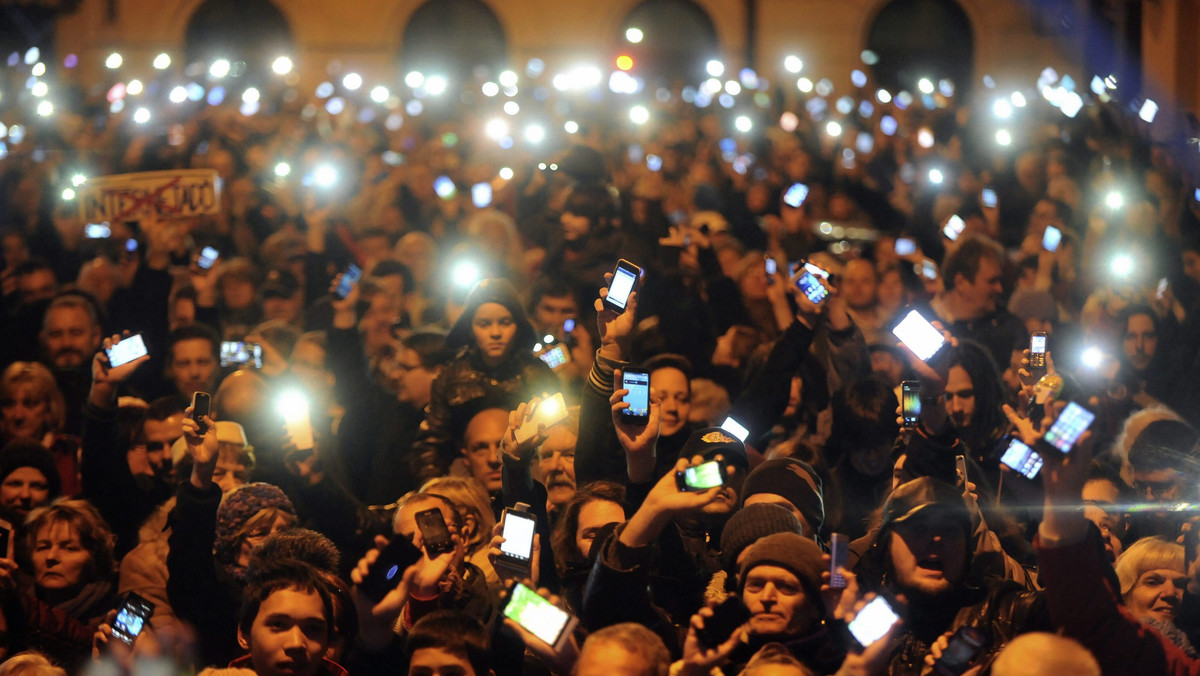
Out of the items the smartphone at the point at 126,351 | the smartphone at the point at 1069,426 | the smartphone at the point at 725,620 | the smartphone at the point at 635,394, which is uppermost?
the smartphone at the point at 1069,426

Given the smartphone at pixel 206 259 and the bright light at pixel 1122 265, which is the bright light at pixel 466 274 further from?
the bright light at pixel 1122 265

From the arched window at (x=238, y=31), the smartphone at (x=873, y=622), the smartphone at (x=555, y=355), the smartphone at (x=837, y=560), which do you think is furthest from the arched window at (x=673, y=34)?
the smartphone at (x=873, y=622)

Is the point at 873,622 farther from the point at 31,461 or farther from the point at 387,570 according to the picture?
the point at 31,461

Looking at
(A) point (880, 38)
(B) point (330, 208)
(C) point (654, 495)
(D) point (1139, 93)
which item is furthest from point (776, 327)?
(A) point (880, 38)

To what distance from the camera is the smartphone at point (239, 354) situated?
722 cm

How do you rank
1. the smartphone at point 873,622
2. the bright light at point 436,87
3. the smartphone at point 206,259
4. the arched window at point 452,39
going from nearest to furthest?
the smartphone at point 873,622 < the smartphone at point 206,259 < the bright light at point 436,87 < the arched window at point 452,39

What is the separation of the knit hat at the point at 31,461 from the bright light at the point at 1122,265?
620 cm

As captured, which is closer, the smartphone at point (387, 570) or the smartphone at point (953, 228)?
the smartphone at point (387, 570)

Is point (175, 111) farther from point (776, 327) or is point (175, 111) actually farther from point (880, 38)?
point (880, 38)

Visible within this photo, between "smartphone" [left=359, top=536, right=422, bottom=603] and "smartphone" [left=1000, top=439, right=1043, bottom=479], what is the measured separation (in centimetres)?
214

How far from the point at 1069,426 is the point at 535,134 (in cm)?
996

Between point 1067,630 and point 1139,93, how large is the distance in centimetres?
1270

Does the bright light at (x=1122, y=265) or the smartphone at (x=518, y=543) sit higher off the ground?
the bright light at (x=1122, y=265)

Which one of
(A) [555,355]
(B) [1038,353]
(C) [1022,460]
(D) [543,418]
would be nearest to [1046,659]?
(C) [1022,460]
